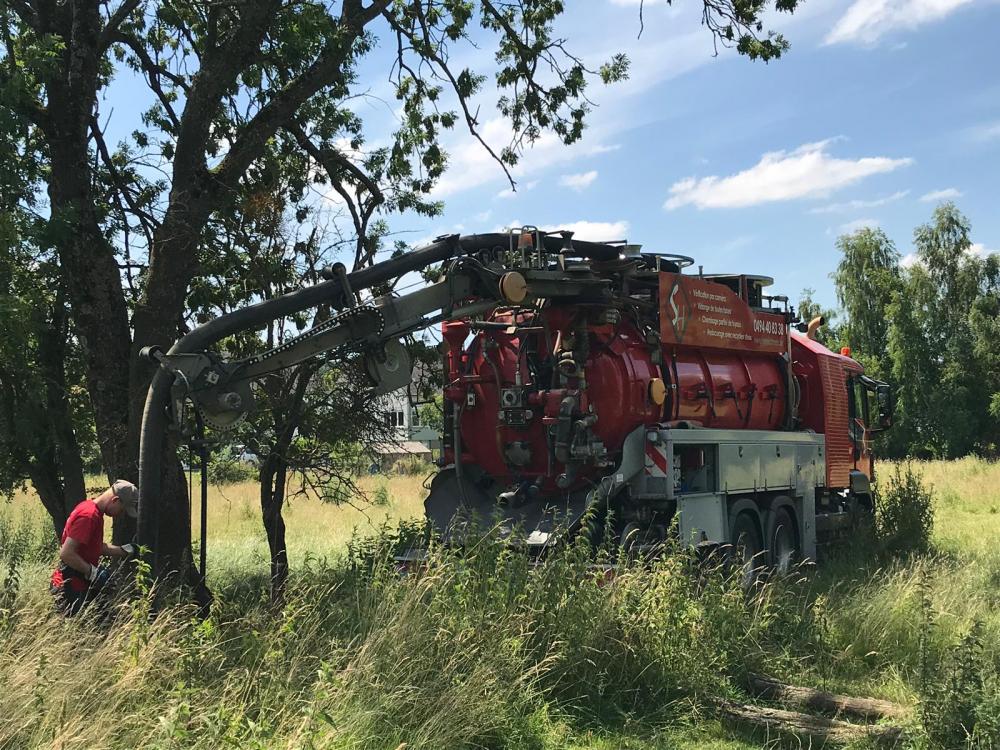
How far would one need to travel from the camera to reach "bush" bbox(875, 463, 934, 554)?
12898mm

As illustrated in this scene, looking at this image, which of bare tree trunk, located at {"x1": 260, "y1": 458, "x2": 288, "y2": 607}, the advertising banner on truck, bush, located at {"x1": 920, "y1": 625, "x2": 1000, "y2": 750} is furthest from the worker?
the advertising banner on truck

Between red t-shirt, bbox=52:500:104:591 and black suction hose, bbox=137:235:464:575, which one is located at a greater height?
black suction hose, bbox=137:235:464:575

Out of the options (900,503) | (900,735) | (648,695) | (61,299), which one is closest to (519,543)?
(648,695)

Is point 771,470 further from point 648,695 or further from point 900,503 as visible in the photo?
point 648,695

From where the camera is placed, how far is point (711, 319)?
10.5m

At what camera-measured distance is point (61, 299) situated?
9562 millimetres

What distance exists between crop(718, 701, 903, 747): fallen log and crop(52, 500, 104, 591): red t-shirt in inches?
178

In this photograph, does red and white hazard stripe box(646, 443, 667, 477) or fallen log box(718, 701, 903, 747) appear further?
red and white hazard stripe box(646, 443, 667, 477)

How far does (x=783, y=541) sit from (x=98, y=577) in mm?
7819

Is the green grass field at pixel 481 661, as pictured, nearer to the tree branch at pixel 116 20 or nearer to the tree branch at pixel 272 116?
the tree branch at pixel 272 116

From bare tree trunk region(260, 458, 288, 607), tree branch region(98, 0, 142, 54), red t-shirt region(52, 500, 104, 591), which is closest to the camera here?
red t-shirt region(52, 500, 104, 591)

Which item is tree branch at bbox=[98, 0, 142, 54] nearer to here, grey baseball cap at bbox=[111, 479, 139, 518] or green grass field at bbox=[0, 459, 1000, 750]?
grey baseball cap at bbox=[111, 479, 139, 518]

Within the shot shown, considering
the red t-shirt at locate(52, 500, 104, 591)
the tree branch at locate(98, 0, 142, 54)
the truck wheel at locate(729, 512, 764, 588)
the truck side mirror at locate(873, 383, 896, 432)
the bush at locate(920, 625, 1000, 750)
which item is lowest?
the bush at locate(920, 625, 1000, 750)

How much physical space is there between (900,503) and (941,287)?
136ft
